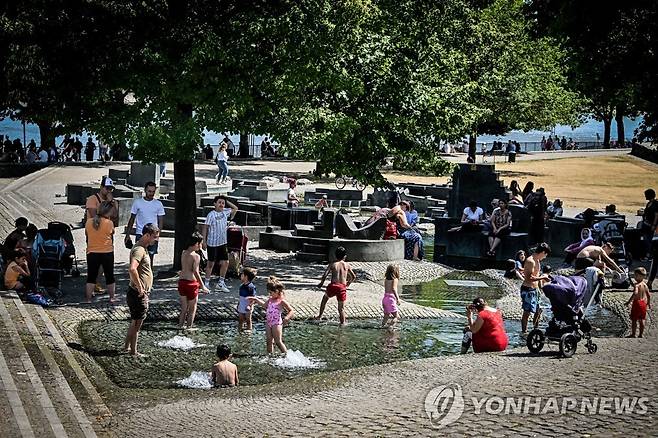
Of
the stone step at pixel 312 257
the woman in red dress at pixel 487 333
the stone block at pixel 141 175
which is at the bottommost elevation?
the woman in red dress at pixel 487 333

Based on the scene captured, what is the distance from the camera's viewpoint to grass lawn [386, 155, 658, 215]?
4400cm

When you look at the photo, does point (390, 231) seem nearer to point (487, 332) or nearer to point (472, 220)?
point (472, 220)

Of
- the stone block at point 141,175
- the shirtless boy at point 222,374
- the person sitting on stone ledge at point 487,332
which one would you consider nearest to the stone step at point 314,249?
the person sitting on stone ledge at point 487,332

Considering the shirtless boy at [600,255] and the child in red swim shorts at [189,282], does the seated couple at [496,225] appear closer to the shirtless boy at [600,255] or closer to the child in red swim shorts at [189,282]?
the shirtless boy at [600,255]

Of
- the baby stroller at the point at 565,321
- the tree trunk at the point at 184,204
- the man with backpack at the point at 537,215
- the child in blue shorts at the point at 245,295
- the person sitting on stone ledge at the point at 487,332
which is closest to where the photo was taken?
the baby stroller at the point at 565,321

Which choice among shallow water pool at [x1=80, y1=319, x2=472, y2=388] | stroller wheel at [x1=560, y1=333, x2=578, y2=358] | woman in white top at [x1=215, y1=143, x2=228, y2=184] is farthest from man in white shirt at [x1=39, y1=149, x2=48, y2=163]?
stroller wheel at [x1=560, y1=333, x2=578, y2=358]

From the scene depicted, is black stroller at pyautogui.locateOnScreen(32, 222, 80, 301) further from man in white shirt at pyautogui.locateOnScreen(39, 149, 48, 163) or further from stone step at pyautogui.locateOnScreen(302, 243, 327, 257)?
man in white shirt at pyautogui.locateOnScreen(39, 149, 48, 163)

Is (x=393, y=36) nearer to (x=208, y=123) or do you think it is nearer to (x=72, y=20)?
(x=208, y=123)

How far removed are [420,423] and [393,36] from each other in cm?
1387

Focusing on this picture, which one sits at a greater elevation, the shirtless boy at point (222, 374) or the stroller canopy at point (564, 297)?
the stroller canopy at point (564, 297)

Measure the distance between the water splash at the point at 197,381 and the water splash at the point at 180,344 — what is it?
171 centimetres

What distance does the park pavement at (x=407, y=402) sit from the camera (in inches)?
411

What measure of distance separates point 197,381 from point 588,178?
144 feet

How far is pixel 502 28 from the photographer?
187ft
